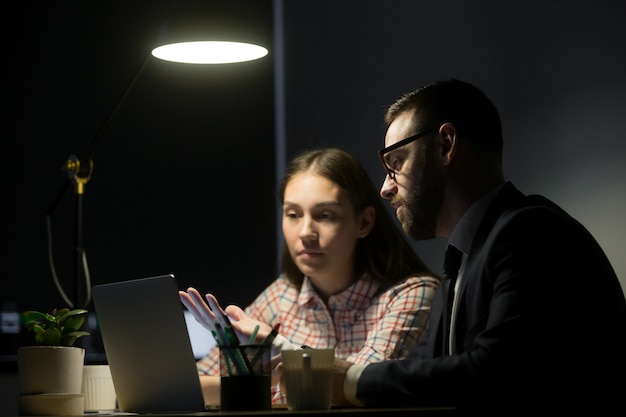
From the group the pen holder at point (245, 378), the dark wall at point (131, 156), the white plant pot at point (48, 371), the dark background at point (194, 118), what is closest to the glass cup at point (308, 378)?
the pen holder at point (245, 378)

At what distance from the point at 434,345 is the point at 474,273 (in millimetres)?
262

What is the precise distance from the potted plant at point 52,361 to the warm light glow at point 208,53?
4.11 feet

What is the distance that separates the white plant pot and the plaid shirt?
0.95 m

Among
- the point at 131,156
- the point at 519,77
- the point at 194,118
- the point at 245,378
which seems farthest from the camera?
the point at 194,118

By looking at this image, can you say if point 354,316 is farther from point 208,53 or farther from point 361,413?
point 361,413

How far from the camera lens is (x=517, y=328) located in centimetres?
152

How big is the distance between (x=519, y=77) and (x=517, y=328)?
119 cm

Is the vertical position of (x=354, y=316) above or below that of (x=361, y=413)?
above

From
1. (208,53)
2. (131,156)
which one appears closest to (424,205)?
(208,53)

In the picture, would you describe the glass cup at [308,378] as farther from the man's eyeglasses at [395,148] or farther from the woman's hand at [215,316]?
the man's eyeglasses at [395,148]

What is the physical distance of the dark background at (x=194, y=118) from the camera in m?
3.22

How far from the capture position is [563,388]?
1554mm

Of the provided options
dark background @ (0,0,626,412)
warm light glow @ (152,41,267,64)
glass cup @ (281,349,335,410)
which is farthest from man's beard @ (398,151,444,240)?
warm light glow @ (152,41,267,64)

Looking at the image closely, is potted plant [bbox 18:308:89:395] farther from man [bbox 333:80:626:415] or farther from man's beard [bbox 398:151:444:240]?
man's beard [bbox 398:151:444:240]
